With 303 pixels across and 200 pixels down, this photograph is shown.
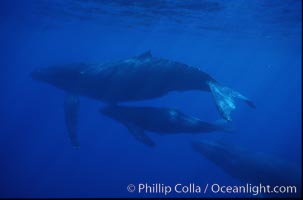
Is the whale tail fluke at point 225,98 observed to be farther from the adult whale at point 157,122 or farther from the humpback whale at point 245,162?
the humpback whale at point 245,162

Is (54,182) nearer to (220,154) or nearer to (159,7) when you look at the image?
(220,154)

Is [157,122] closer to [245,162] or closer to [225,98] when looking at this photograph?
[225,98]

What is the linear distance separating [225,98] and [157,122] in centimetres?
294

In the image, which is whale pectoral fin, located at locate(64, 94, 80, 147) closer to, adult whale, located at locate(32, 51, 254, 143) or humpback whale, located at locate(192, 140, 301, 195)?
adult whale, located at locate(32, 51, 254, 143)

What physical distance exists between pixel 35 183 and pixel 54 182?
1268 millimetres

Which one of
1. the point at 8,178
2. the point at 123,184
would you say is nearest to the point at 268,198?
the point at 123,184

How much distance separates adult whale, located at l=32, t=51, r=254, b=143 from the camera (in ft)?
42.8

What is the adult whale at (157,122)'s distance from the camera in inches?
503

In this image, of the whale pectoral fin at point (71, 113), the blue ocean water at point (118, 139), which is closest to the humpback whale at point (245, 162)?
the blue ocean water at point (118, 139)

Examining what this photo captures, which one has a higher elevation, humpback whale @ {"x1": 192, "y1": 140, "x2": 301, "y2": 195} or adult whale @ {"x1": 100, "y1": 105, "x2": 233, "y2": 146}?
adult whale @ {"x1": 100, "y1": 105, "x2": 233, "y2": 146}

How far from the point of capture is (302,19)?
A: 22750 millimetres

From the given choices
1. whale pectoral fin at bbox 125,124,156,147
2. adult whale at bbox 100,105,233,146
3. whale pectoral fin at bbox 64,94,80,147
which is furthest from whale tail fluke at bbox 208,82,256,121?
whale pectoral fin at bbox 64,94,80,147

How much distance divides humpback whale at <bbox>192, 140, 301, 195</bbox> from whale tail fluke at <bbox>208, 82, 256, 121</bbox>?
277 centimetres

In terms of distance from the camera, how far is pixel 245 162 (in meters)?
14.8
